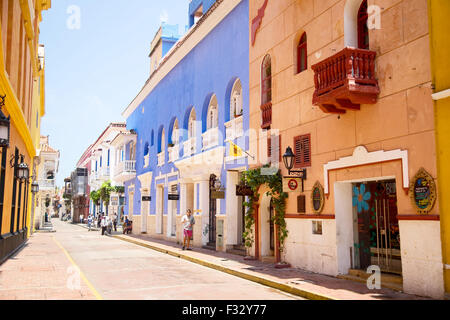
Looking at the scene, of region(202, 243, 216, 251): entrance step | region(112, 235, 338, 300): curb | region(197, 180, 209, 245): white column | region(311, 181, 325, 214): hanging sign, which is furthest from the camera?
region(197, 180, 209, 245): white column

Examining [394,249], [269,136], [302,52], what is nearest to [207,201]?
[269,136]

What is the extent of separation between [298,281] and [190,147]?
11618 millimetres

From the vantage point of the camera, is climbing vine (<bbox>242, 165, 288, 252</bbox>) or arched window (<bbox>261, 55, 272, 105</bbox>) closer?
climbing vine (<bbox>242, 165, 288, 252</bbox>)

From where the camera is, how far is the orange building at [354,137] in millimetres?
8234

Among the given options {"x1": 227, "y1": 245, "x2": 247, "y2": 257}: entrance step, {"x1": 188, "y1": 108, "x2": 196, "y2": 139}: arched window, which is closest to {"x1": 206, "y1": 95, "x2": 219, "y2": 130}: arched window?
{"x1": 188, "y1": 108, "x2": 196, "y2": 139}: arched window

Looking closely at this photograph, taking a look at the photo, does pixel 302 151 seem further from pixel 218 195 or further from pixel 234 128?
pixel 218 195

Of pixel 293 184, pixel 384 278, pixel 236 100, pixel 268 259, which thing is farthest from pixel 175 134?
pixel 384 278

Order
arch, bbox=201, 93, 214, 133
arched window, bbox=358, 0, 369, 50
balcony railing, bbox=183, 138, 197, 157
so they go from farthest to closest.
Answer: balcony railing, bbox=183, 138, 197, 157 → arch, bbox=201, 93, 214, 133 → arched window, bbox=358, 0, 369, 50

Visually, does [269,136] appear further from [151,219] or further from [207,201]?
[151,219]

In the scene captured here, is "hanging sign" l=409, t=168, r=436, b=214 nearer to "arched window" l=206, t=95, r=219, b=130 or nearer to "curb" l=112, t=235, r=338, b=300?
"curb" l=112, t=235, r=338, b=300

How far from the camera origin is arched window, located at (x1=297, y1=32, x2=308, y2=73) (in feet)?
40.8

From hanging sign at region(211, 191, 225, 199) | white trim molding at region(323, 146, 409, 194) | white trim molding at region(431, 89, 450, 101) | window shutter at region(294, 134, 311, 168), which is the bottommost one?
hanging sign at region(211, 191, 225, 199)

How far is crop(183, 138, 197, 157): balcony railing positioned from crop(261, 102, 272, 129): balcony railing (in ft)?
20.5

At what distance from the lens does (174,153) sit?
2253cm
